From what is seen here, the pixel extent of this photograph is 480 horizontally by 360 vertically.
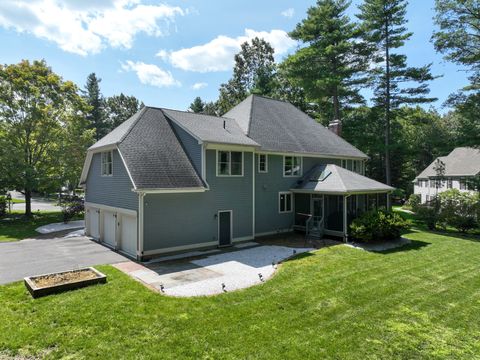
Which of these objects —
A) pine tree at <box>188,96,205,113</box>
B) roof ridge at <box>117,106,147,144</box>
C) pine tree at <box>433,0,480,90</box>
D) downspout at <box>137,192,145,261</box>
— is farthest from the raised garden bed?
pine tree at <box>188,96,205,113</box>

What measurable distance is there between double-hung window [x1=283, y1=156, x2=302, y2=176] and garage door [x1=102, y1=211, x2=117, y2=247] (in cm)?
996

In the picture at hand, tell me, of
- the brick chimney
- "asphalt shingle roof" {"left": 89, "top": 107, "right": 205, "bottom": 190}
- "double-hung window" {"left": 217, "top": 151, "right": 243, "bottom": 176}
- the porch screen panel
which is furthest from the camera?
the brick chimney

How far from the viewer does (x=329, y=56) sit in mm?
30391

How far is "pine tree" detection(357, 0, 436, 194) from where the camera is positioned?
89.2 feet

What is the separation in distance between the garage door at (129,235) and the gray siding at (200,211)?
815 mm

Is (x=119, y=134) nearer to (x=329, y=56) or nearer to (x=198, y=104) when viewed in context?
(x=329, y=56)

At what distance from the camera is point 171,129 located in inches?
A: 634

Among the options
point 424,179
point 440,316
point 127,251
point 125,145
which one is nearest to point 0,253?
point 127,251

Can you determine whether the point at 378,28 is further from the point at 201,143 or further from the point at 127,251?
the point at 127,251

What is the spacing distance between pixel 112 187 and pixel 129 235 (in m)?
2.98

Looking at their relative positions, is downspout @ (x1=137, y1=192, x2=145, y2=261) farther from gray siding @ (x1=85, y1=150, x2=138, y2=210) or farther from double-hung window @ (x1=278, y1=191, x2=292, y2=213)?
double-hung window @ (x1=278, y1=191, x2=292, y2=213)

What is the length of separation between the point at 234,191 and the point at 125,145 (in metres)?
5.66

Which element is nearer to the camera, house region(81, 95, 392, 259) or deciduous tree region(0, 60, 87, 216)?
house region(81, 95, 392, 259)

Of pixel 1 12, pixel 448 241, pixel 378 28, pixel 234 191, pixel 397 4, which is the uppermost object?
pixel 397 4
